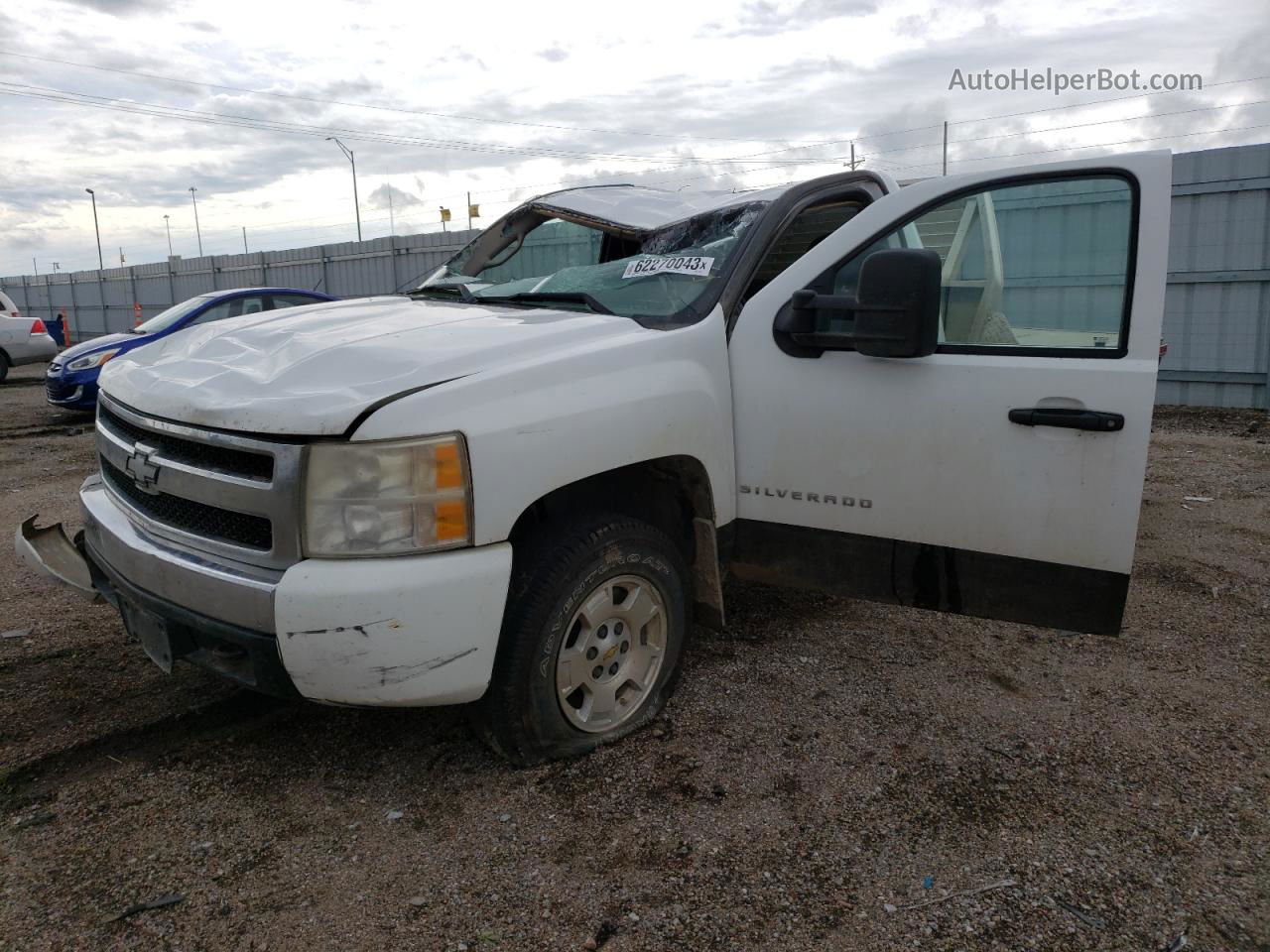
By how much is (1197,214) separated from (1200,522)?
6.36m

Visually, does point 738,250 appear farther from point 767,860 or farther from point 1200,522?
point 1200,522

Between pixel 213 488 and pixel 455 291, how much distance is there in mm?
1637

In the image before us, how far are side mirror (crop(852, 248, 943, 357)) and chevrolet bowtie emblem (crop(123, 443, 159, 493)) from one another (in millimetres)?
2140

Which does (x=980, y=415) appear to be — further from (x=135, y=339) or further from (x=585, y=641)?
(x=135, y=339)

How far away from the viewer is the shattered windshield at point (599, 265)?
3152 mm

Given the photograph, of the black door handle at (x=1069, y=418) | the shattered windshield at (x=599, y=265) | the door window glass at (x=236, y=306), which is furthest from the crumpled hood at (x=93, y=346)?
the black door handle at (x=1069, y=418)

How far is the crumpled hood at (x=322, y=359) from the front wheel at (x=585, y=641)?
0.59 meters

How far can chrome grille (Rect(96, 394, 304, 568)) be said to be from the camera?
2320 millimetres

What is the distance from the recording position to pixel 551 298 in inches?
133

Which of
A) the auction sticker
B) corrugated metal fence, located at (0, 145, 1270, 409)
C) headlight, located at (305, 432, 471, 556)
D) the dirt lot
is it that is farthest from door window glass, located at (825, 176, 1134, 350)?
corrugated metal fence, located at (0, 145, 1270, 409)

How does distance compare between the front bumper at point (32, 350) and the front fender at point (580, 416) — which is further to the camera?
the front bumper at point (32, 350)

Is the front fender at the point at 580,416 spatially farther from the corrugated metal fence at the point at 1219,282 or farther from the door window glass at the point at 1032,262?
the corrugated metal fence at the point at 1219,282

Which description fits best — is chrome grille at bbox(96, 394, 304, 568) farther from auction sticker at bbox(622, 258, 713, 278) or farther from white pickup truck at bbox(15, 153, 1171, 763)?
auction sticker at bbox(622, 258, 713, 278)

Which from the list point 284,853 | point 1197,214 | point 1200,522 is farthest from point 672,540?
point 1197,214
